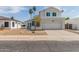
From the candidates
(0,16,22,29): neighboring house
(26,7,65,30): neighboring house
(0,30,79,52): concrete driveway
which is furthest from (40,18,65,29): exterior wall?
(0,30,79,52): concrete driveway

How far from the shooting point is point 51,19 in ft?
135

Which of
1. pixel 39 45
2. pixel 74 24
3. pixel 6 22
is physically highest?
pixel 6 22

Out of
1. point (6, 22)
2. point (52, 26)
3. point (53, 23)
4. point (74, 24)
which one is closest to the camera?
point (6, 22)

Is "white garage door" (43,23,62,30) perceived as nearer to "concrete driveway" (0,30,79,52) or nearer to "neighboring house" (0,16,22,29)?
"neighboring house" (0,16,22,29)

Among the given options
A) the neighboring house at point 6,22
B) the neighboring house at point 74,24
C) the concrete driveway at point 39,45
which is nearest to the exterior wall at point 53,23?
the neighboring house at point 74,24

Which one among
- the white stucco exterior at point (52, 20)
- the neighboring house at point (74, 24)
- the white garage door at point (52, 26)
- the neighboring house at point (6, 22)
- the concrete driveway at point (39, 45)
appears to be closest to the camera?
the concrete driveway at point (39, 45)

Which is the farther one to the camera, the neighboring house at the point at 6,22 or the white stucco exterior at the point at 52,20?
the white stucco exterior at the point at 52,20

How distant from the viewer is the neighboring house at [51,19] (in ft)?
129

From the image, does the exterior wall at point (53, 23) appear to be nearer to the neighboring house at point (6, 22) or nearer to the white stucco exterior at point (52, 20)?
the white stucco exterior at point (52, 20)

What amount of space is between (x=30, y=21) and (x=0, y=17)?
20.4 feet

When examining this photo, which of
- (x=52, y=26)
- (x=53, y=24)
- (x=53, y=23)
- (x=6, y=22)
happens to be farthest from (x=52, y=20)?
(x=6, y=22)

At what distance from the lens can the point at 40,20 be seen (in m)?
40.4

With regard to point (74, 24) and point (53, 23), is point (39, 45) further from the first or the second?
point (74, 24)
